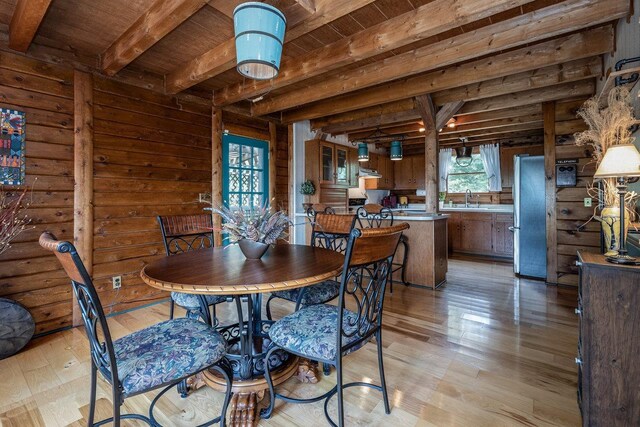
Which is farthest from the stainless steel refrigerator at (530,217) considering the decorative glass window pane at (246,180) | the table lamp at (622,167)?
the decorative glass window pane at (246,180)

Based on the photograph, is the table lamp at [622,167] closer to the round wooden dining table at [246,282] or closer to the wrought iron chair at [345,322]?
the wrought iron chair at [345,322]

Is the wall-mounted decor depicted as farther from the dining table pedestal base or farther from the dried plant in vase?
the dining table pedestal base

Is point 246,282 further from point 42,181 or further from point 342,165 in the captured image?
point 342,165

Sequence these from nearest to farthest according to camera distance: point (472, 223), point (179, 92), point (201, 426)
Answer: point (201, 426)
point (179, 92)
point (472, 223)

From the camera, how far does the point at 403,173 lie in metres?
7.33

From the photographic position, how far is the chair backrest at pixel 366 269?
1.23m

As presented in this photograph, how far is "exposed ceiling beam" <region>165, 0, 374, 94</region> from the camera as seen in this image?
1.86 metres

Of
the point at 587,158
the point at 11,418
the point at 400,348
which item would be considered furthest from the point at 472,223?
the point at 11,418

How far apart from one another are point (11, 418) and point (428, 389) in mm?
2264

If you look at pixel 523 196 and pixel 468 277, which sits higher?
pixel 523 196

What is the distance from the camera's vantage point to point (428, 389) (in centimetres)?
172

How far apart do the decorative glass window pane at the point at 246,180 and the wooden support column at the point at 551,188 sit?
397 centimetres

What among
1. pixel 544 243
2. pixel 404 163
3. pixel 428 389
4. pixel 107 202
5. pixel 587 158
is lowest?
pixel 428 389

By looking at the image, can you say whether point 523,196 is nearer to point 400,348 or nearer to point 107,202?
point 400,348
